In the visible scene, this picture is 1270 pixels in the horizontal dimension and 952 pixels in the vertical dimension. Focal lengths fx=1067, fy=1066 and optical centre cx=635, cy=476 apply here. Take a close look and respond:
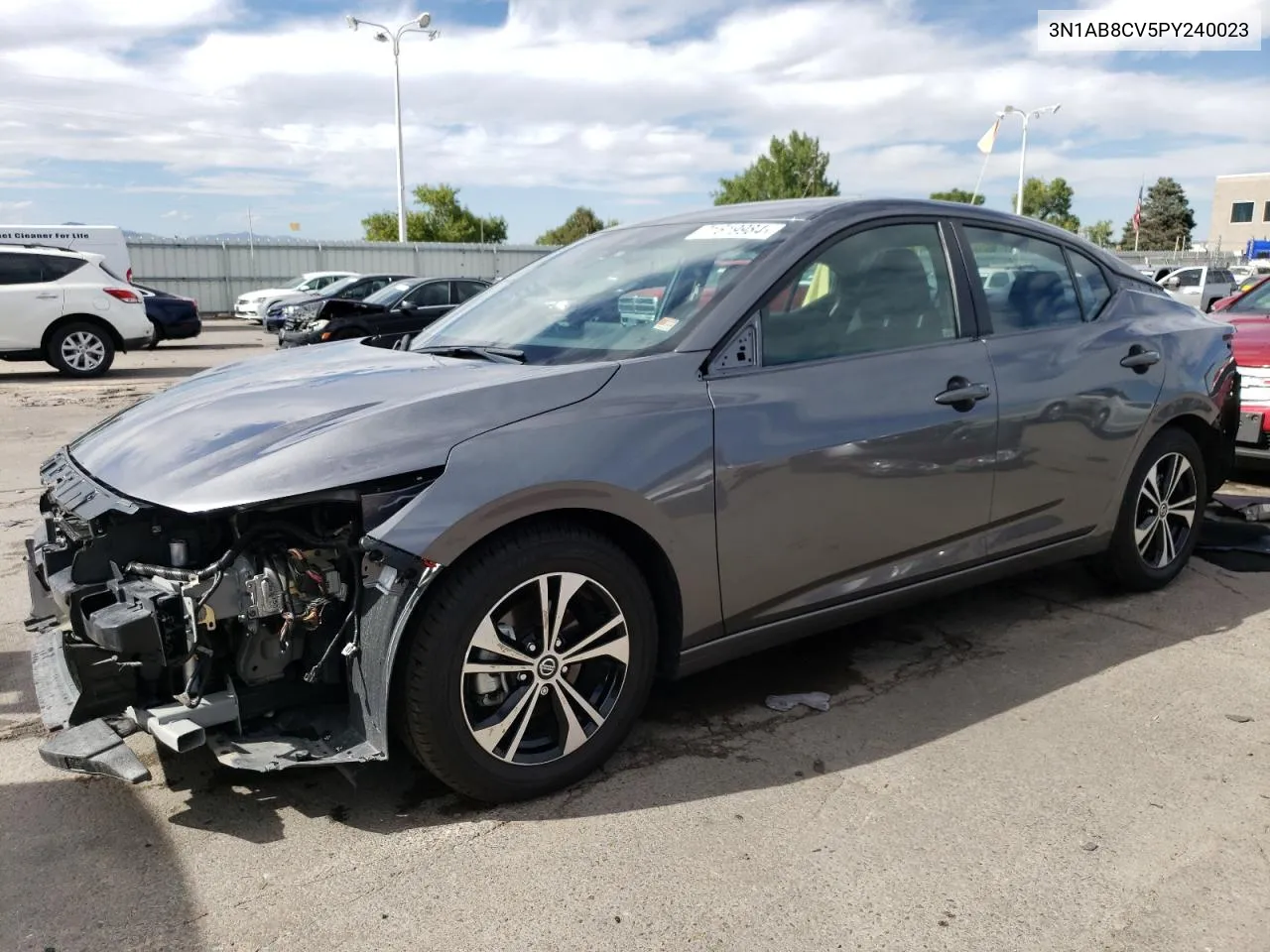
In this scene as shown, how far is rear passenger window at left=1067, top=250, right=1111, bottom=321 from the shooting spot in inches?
172

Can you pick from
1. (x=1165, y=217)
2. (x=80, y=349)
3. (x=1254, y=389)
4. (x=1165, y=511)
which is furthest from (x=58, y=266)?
(x=1165, y=217)

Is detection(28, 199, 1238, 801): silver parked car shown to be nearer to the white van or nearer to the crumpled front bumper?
the crumpled front bumper

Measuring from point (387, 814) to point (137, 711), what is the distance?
719 millimetres

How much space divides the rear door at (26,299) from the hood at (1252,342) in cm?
1354

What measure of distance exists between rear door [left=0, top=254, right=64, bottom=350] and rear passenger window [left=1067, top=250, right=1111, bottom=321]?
13.5m

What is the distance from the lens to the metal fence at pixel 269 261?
32438mm

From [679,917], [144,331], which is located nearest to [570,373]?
[679,917]

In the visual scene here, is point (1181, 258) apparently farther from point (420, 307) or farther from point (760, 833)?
point (760, 833)

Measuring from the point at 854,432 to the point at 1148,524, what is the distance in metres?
2.03

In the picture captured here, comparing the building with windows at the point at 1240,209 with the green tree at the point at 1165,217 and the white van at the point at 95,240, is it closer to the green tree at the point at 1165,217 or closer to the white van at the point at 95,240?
the green tree at the point at 1165,217

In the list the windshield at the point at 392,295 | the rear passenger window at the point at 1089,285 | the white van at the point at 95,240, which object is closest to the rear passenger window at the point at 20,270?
the windshield at the point at 392,295

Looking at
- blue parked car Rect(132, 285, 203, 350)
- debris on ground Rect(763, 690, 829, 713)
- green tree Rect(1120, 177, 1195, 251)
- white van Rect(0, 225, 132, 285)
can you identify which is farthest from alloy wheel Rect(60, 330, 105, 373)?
green tree Rect(1120, 177, 1195, 251)

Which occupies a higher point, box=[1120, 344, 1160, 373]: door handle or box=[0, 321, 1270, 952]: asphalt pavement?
box=[1120, 344, 1160, 373]: door handle

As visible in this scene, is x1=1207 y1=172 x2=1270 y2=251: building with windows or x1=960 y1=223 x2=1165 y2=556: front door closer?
x1=960 y1=223 x2=1165 y2=556: front door
